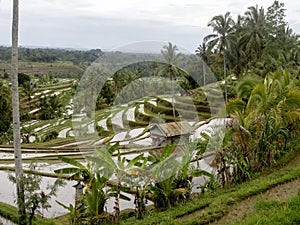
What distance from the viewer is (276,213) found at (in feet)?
11.8

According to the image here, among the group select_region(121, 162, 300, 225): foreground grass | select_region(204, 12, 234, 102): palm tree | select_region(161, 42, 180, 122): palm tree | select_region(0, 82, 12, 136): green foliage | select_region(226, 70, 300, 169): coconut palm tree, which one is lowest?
select_region(0, 82, 12, 136): green foliage

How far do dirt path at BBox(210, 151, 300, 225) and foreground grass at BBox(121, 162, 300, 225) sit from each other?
0.07 metres

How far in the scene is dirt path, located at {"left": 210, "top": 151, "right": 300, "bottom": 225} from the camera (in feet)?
13.7

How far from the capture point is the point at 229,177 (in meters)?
5.98

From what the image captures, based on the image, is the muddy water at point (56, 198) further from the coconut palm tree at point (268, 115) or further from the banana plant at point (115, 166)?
the coconut palm tree at point (268, 115)

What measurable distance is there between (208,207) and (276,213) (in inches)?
51.9

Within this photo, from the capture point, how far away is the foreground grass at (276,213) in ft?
11.0

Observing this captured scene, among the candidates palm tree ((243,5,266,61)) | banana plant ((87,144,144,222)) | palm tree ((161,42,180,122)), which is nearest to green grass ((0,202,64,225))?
banana plant ((87,144,144,222))

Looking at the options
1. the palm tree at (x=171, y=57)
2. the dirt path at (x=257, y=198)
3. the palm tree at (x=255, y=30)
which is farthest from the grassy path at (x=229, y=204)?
the palm tree at (x=255, y=30)

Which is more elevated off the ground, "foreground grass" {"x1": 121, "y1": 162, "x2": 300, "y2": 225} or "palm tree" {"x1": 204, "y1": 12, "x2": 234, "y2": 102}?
"palm tree" {"x1": 204, "y1": 12, "x2": 234, "y2": 102}

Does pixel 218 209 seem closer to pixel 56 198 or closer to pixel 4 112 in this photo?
pixel 56 198

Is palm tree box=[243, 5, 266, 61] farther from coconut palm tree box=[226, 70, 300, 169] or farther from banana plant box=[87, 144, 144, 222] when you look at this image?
banana plant box=[87, 144, 144, 222]

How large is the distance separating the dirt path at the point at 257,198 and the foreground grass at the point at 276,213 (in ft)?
0.72

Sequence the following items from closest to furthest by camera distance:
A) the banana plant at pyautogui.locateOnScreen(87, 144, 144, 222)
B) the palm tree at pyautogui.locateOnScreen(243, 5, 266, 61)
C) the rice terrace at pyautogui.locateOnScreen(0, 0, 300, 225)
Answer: the rice terrace at pyautogui.locateOnScreen(0, 0, 300, 225), the banana plant at pyautogui.locateOnScreen(87, 144, 144, 222), the palm tree at pyautogui.locateOnScreen(243, 5, 266, 61)
